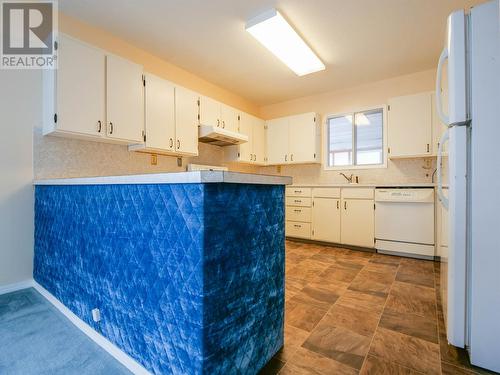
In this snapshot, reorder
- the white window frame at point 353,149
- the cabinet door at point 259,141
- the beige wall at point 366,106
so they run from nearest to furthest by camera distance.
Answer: the beige wall at point 366,106 < the white window frame at point 353,149 < the cabinet door at point 259,141

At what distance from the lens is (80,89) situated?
2184 mm

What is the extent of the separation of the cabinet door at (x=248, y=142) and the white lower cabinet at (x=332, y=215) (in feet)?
3.14

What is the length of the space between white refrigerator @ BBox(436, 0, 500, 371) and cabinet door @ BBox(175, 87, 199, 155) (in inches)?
106

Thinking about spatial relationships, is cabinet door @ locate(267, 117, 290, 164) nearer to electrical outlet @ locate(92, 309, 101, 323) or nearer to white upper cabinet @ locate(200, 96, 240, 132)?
white upper cabinet @ locate(200, 96, 240, 132)

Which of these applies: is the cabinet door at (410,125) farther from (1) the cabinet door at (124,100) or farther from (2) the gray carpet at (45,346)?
(2) the gray carpet at (45,346)

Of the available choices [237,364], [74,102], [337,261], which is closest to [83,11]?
[74,102]

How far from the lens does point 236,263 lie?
0.99 m

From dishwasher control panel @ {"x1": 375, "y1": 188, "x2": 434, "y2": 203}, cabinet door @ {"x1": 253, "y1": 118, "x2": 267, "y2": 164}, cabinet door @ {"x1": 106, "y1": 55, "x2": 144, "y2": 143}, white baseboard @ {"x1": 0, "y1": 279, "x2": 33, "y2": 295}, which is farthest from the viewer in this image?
cabinet door @ {"x1": 253, "y1": 118, "x2": 267, "y2": 164}

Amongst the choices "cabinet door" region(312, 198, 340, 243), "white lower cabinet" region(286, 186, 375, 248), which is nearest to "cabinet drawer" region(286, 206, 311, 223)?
"white lower cabinet" region(286, 186, 375, 248)

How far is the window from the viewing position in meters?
4.02

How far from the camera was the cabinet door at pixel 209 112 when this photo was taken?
3434mm

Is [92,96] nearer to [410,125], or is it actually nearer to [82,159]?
[82,159]

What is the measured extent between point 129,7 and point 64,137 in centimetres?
139

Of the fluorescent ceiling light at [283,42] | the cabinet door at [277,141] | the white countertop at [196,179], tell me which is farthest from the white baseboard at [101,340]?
the cabinet door at [277,141]
